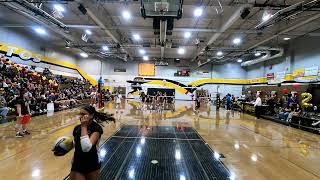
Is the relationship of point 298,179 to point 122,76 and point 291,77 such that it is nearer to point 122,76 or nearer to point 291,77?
point 291,77

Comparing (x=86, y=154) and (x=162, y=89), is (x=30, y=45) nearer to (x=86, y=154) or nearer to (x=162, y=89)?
(x=162, y=89)

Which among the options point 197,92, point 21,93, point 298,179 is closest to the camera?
point 298,179

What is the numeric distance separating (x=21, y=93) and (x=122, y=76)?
20.8 metres

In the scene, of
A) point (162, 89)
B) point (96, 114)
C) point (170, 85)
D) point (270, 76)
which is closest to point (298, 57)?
point (270, 76)

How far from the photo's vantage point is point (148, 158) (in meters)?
4.62

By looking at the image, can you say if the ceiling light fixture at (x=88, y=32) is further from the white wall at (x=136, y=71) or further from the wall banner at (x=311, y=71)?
→ the wall banner at (x=311, y=71)

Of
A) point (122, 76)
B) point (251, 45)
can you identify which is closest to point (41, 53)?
point (122, 76)

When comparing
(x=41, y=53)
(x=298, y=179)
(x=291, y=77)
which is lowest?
(x=298, y=179)

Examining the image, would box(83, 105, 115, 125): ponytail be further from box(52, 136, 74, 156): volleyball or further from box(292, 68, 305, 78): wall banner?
box(292, 68, 305, 78): wall banner

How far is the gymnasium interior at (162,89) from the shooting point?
420 centimetres

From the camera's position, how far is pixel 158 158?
463 cm

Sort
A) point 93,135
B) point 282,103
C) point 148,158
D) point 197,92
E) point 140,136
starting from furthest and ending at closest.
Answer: point 197,92 < point 282,103 < point 140,136 < point 148,158 < point 93,135

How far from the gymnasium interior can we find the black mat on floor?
29mm

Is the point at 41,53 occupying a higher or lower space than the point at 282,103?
higher
